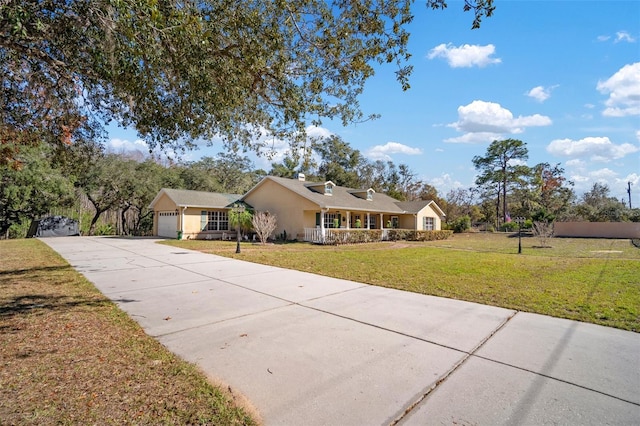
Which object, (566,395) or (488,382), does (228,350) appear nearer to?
(488,382)

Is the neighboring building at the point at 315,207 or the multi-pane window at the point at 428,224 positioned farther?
the multi-pane window at the point at 428,224

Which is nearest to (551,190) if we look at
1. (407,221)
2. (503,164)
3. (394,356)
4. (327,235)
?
(503,164)

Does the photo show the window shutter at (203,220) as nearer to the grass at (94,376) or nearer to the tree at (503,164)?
the grass at (94,376)

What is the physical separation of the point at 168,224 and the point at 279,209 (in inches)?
359

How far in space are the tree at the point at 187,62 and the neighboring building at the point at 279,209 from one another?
1538 cm

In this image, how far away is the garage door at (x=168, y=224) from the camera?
25.2 meters

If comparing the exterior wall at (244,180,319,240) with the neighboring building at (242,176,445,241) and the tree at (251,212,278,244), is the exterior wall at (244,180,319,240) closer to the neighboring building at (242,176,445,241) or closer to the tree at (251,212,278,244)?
the neighboring building at (242,176,445,241)

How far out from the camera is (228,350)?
3.99 meters

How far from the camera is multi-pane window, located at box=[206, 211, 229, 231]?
2597cm

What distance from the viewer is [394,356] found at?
385cm

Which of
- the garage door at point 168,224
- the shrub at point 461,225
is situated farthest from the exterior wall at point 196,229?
the shrub at point 461,225

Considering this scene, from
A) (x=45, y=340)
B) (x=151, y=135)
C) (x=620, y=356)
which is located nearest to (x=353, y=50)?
(x=151, y=135)

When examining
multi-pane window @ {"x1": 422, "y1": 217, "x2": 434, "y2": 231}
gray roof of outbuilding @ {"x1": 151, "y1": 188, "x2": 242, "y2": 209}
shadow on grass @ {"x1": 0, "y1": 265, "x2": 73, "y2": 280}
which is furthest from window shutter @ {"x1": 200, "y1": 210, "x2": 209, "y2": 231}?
multi-pane window @ {"x1": 422, "y1": 217, "x2": 434, "y2": 231}

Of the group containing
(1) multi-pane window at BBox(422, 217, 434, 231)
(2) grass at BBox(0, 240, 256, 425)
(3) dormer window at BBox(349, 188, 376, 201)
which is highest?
(3) dormer window at BBox(349, 188, 376, 201)
